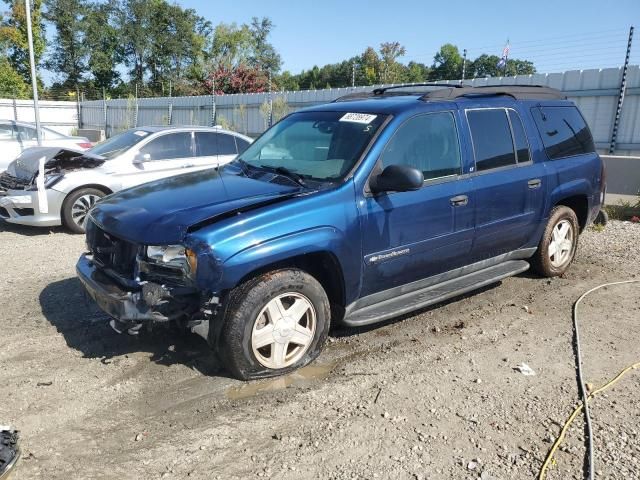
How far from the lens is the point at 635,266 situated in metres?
6.56

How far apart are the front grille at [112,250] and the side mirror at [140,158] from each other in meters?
4.22

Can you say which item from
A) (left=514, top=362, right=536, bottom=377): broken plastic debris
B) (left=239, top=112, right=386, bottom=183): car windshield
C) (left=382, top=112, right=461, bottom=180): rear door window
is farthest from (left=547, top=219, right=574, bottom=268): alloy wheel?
(left=239, top=112, right=386, bottom=183): car windshield

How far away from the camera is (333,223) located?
373 cm

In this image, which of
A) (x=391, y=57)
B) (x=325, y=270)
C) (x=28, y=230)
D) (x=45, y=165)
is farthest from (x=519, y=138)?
(x=391, y=57)

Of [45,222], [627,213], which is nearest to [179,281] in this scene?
[45,222]

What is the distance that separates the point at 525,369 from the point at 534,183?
1963mm

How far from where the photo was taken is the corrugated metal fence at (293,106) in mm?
11984

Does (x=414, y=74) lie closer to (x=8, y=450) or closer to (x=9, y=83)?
(x=9, y=83)

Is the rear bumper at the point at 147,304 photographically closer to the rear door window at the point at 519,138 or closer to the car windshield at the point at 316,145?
Result: the car windshield at the point at 316,145

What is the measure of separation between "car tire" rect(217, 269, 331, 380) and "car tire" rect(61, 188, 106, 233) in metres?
5.04

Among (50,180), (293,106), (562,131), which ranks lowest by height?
(50,180)

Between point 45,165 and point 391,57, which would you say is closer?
point 45,165

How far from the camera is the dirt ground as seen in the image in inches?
114

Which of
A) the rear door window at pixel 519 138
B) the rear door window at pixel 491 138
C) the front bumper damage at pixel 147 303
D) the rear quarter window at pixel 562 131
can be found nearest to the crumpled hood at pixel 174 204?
the front bumper damage at pixel 147 303
